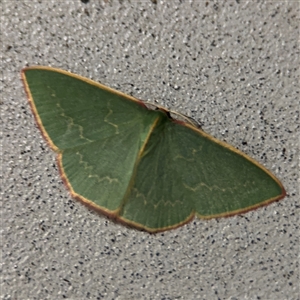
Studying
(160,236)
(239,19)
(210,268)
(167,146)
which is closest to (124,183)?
(167,146)

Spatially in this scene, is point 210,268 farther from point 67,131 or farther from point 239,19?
point 239,19

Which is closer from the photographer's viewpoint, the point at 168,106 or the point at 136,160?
the point at 136,160

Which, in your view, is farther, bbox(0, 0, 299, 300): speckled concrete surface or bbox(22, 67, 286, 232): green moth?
bbox(0, 0, 299, 300): speckled concrete surface

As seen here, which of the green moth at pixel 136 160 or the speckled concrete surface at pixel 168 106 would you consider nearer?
the green moth at pixel 136 160
